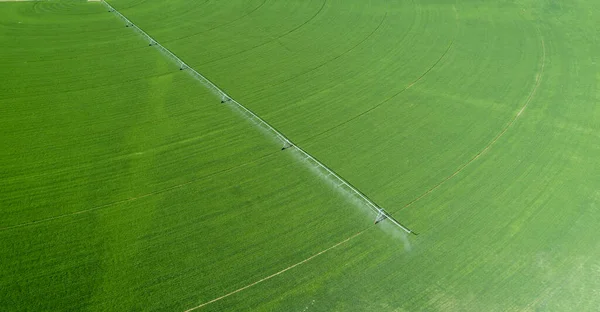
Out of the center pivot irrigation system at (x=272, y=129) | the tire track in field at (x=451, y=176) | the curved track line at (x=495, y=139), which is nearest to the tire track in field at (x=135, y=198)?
the center pivot irrigation system at (x=272, y=129)

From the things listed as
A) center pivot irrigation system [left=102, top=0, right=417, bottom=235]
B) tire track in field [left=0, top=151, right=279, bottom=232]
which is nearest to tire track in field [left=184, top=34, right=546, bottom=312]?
center pivot irrigation system [left=102, top=0, right=417, bottom=235]

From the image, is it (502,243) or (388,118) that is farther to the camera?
(388,118)

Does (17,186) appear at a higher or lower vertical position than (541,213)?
lower

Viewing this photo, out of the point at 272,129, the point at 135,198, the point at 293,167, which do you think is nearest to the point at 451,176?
the point at 293,167

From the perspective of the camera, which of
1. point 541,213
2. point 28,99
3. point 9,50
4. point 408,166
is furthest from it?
point 9,50

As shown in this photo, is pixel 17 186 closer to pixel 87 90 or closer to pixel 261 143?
pixel 87 90

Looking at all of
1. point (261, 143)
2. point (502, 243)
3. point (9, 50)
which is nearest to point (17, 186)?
point (261, 143)

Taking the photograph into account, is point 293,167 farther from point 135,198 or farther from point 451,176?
point 451,176

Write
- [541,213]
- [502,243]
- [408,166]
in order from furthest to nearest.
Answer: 1. [408,166]
2. [541,213]
3. [502,243]

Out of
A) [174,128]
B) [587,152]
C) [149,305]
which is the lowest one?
[149,305]
